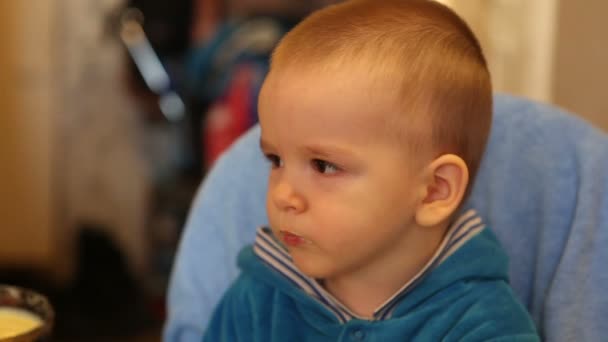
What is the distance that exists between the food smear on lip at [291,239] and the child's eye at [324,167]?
8 centimetres

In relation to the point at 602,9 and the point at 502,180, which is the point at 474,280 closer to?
the point at 502,180

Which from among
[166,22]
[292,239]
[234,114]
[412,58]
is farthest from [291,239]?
[166,22]

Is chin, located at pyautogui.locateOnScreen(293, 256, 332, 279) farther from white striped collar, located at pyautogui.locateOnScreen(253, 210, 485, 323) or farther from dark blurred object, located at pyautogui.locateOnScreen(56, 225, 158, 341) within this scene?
dark blurred object, located at pyautogui.locateOnScreen(56, 225, 158, 341)

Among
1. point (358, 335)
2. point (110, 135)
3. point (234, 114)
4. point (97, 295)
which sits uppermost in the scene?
point (358, 335)

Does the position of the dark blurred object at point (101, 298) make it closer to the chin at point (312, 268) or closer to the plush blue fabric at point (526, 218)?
the plush blue fabric at point (526, 218)

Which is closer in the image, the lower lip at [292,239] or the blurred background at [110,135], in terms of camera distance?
the lower lip at [292,239]

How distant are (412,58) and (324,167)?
148 millimetres

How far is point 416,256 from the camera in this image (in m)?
0.96

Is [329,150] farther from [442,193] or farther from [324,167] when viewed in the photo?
[442,193]

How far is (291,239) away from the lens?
0.90 m

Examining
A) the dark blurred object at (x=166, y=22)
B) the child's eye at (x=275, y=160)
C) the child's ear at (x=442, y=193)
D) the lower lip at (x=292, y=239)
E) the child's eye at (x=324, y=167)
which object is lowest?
the dark blurred object at (x=166, y=22)

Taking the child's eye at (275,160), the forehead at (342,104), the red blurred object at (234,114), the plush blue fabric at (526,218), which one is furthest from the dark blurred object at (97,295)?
the forehead at (342,104)

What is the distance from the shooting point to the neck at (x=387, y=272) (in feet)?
3.12

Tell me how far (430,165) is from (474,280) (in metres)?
0.15
